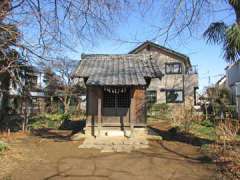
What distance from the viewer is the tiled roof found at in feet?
48.1

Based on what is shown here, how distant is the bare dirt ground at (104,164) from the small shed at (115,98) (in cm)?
337

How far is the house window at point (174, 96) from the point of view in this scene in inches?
1248

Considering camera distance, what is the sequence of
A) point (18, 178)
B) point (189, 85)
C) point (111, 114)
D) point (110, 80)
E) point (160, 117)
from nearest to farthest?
point (18, 178)
point (110, 80)
point (111, 114)
point (160, 117)
point (189, 85)

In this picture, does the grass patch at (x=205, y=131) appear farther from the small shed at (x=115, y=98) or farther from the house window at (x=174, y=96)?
the house window at (x=174, y=96)

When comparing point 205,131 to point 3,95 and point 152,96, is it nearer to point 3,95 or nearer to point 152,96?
point 3,95

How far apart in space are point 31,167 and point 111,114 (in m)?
7.59

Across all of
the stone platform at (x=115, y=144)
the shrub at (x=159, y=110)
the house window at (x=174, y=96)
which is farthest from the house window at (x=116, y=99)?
the house window at (x=174, y=96)

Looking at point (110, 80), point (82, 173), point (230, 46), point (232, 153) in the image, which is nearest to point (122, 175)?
point (82, 173)

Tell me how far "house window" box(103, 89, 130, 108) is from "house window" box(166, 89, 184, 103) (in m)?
16.4

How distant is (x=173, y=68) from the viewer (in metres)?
32.8

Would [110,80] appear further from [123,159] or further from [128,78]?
[123,159]

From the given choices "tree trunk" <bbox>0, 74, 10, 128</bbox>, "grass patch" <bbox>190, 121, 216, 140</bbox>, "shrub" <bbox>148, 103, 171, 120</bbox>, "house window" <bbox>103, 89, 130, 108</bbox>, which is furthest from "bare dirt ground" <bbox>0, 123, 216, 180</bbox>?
"shrub" <bbox>148, 103, 171, 120</bbox>

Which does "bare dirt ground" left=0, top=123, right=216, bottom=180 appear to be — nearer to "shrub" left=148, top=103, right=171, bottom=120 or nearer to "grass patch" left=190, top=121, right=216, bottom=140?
"grass patch" left=190, top=121, right=216, bottom=140

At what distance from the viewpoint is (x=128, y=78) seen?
14.9m
